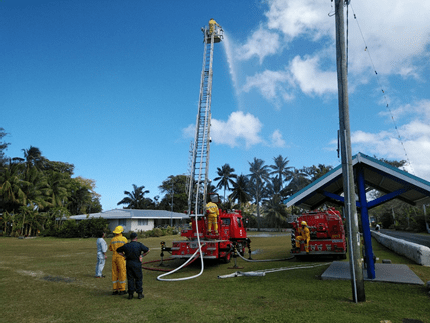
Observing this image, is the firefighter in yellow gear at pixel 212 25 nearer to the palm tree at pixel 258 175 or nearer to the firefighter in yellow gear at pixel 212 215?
the firefighter in yellow gear at pixel 212 215

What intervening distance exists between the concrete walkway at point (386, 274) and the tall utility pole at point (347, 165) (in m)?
2.18

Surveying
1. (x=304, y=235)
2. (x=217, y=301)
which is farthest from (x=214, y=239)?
(x=217, y=301)

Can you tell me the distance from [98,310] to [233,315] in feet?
9.25

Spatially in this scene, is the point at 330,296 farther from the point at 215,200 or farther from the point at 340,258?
the point at 340,258

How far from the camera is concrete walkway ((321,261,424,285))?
771 cm

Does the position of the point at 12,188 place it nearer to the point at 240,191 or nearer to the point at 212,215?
the point at 240,191

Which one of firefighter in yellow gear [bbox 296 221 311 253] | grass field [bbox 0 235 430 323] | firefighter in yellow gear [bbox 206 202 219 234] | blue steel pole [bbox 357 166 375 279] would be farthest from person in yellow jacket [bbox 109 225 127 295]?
firefighter in yellow gear [bbox 296 221 311 253]

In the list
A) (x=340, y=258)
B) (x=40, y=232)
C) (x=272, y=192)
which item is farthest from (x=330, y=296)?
(x=272, y=192)

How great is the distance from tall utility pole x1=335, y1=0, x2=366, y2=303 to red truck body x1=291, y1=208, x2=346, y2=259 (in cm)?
718

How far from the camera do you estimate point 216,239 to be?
40.2 feet

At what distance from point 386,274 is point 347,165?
4.27 m

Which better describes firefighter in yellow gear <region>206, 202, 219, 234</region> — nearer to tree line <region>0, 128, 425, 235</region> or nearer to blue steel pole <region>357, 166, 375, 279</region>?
blue steel pole <region>357, 166, 375, 279</region>

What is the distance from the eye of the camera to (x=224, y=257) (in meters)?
13.1

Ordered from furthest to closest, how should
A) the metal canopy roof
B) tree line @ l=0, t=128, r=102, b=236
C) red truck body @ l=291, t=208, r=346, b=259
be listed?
tree line @ l=0, t=128, r=102, b=236, red truck body @ l=291, t=208, r=346, b=259, the metal canopy roof
